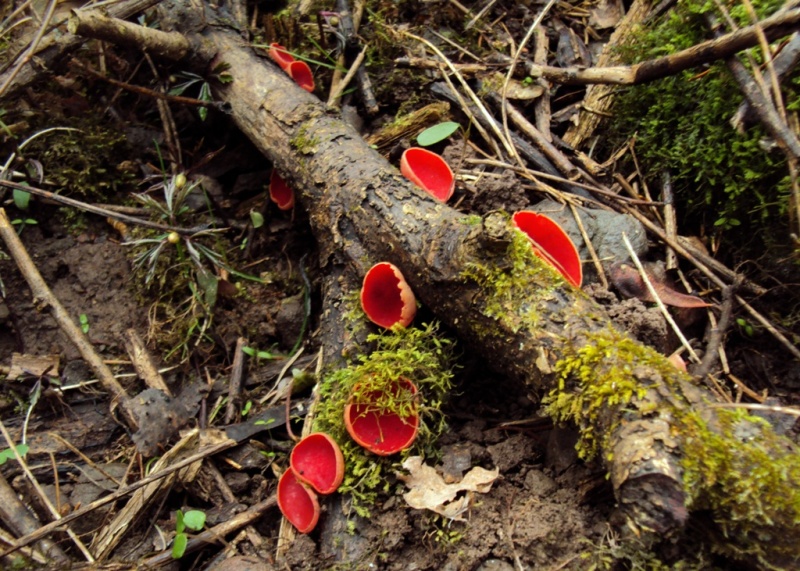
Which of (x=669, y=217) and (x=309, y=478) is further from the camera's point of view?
(x=669, y=217)

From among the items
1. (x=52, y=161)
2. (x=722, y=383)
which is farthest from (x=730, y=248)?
(x=52, y=161)

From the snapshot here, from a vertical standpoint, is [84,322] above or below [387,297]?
below

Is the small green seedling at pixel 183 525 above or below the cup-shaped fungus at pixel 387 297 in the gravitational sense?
below

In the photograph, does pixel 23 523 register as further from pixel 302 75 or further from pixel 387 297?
pixel 302 75

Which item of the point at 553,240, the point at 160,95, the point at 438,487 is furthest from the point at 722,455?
the point at 160,95

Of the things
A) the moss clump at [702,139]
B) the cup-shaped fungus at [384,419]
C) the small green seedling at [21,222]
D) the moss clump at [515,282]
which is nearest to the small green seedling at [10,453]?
the small green seedling at [21,222]

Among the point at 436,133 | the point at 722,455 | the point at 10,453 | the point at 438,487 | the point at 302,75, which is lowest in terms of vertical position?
the point at 10,453

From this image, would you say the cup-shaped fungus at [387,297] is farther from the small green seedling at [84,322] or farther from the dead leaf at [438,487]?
the small green seedling at [84,322]
